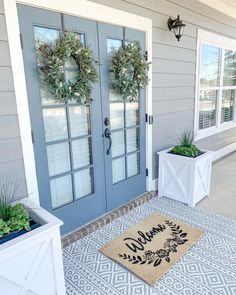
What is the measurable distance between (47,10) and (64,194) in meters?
1.63

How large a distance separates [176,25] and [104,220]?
2509mm

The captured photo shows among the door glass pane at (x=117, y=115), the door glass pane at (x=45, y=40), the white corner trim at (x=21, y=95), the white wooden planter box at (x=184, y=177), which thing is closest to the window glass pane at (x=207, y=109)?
the white wooden planter box at (x=184, y=177)

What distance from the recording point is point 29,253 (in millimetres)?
1463

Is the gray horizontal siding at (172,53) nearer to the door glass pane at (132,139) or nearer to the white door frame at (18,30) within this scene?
the white door frame at (18,30)

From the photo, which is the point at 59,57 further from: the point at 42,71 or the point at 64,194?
the point at 64,194

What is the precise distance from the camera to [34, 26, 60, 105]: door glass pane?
1.91m

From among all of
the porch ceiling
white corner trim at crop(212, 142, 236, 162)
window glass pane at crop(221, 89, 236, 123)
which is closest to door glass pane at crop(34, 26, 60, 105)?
the porch ceiling

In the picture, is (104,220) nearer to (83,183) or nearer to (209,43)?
(83,183)

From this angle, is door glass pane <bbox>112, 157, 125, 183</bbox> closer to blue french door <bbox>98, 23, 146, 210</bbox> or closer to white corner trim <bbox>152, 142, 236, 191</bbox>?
blue french door <bbox>98, 23, 146, 210</bbox>

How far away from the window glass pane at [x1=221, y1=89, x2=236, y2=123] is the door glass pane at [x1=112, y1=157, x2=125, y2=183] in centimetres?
295

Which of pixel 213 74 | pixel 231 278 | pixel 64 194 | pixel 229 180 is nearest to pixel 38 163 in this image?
pixel 64 194

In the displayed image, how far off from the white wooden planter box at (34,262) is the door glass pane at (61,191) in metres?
0.55

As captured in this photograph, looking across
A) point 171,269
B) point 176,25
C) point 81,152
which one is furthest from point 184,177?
point 176,25

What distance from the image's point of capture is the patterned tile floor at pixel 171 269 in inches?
70.3
